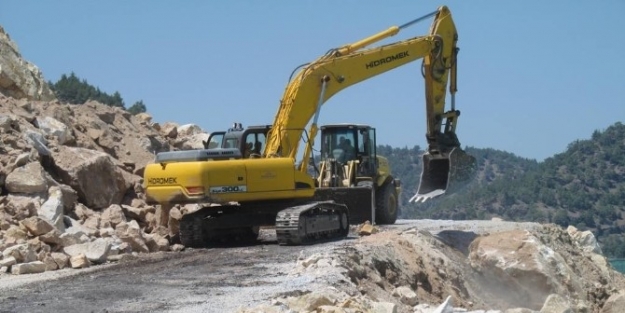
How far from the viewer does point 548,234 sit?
20.6 metres

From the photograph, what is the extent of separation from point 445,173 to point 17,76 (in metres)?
9.94

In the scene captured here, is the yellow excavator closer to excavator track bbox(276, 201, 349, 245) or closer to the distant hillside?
excavator track bbox(276, 201, 349, 245)

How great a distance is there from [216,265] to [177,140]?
11637mm

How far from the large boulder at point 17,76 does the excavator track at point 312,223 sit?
8.62m

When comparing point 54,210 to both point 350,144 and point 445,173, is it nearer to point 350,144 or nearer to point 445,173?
point 350,144

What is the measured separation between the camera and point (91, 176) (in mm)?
18172

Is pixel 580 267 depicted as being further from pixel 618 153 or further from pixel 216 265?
pixel 618 153

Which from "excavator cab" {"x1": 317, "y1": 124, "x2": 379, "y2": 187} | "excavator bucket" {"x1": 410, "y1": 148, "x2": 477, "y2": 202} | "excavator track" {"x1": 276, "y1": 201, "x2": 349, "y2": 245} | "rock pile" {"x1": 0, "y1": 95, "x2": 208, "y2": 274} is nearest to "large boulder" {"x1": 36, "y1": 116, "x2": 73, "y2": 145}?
"rock pile" {"x1": 0, "y1": 95, "x2": 208, "y2": 274}

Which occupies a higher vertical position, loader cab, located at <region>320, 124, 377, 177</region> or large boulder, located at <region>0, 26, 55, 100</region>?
large boulder, located at <region>0, 26, 55, 100</region>

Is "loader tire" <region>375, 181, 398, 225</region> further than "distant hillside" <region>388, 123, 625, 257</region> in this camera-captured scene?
No

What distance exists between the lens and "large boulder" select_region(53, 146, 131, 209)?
17906 mm

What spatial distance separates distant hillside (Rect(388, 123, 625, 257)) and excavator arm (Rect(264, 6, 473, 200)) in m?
55.7

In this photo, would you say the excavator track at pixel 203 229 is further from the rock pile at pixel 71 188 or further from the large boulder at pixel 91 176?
the large boulder at pixel 91 176

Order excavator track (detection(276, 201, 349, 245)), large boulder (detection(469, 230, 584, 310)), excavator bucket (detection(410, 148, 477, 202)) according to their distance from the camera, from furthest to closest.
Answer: excavator bucket (detection(410, 148, 477, 202)) < large boulder (detection(469, 230, 584, 310)) < excavator track (detection(276, 201, 349, 245))
